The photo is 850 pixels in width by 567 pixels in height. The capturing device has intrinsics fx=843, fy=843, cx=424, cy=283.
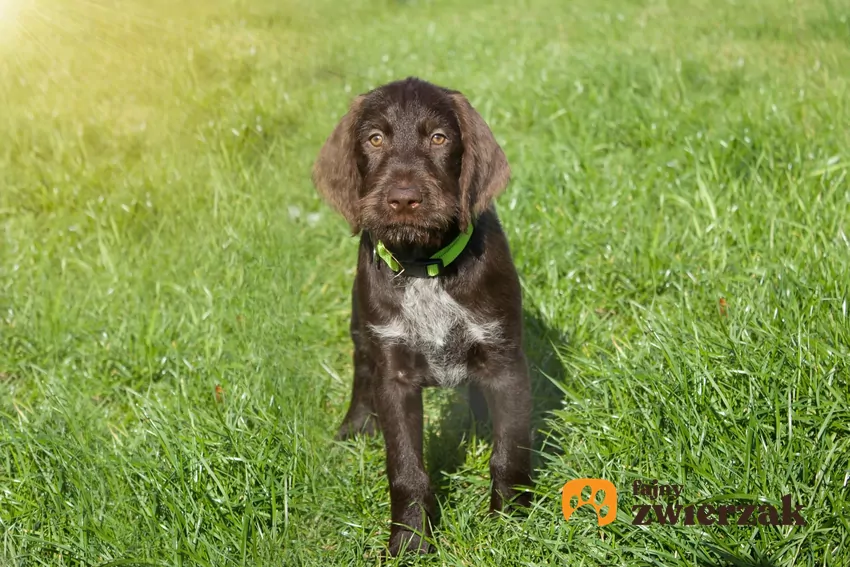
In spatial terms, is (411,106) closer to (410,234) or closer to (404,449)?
(410,234)

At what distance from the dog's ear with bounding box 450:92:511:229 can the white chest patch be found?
0.35 metres

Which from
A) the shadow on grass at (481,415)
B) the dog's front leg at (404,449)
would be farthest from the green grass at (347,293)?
the dog's front leg at (404,449)

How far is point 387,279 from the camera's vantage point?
345 centimetres

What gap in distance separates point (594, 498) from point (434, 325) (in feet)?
2.93

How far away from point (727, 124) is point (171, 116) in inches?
163

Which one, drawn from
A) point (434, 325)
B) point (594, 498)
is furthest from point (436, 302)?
point (594, 498)

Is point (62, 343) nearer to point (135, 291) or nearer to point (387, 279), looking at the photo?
point (135, 291)

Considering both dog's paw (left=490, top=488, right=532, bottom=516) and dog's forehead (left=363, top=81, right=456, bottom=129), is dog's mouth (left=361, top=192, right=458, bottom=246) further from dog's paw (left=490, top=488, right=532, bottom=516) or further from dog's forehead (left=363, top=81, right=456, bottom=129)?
dog's paw (left=490, top=488, right=532, bottom=516)

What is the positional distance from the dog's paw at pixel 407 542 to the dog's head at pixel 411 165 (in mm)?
1136

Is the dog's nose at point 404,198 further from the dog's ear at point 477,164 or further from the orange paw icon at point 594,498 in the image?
the orange paw icon at point 594,498

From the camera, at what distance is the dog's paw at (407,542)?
326 cm

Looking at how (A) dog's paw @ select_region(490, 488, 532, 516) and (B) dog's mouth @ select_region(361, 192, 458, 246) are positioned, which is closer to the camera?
(B) dog's mouth @ select_region(361, 192, 458, 246)

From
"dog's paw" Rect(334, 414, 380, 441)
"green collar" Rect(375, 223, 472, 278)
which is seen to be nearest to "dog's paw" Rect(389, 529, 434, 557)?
"dog's paw" Rect(334, 414, 380, 441)

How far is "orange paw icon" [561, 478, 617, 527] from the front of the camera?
3000 mm
